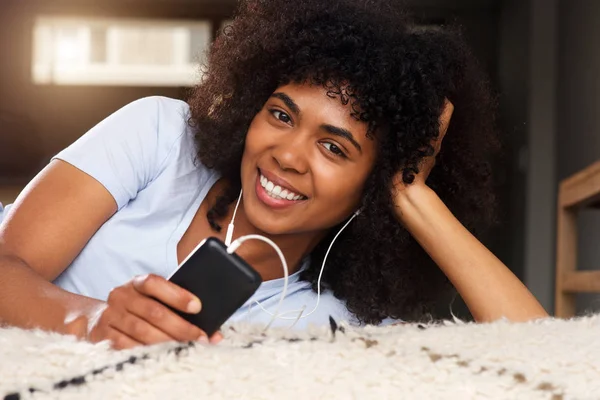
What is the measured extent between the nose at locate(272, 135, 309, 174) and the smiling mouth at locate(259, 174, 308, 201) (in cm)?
3

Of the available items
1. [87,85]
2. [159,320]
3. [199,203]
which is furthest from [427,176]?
[87,85]

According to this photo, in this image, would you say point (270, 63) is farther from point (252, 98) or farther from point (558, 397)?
point (558, 397)

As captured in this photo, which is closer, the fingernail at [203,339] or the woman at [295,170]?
the fingernail at [203,339]

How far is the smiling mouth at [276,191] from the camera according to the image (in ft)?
3.94

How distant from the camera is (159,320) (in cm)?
70

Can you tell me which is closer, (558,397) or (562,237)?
(558,397)

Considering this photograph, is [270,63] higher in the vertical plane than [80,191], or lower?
higher

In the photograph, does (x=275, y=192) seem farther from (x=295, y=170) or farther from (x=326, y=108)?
(x=326, y=108)

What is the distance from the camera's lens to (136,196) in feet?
4.19

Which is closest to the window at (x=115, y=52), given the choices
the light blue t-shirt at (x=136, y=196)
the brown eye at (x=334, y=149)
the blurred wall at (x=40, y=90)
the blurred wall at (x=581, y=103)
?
the blurred wall at (x=40, y=90)

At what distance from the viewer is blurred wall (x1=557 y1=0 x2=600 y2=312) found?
114 inches

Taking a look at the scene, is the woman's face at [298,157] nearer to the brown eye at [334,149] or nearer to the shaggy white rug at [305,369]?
the brown eye at [334,149]

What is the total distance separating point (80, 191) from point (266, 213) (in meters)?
0.27

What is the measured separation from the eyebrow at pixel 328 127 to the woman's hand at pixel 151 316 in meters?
0.53
